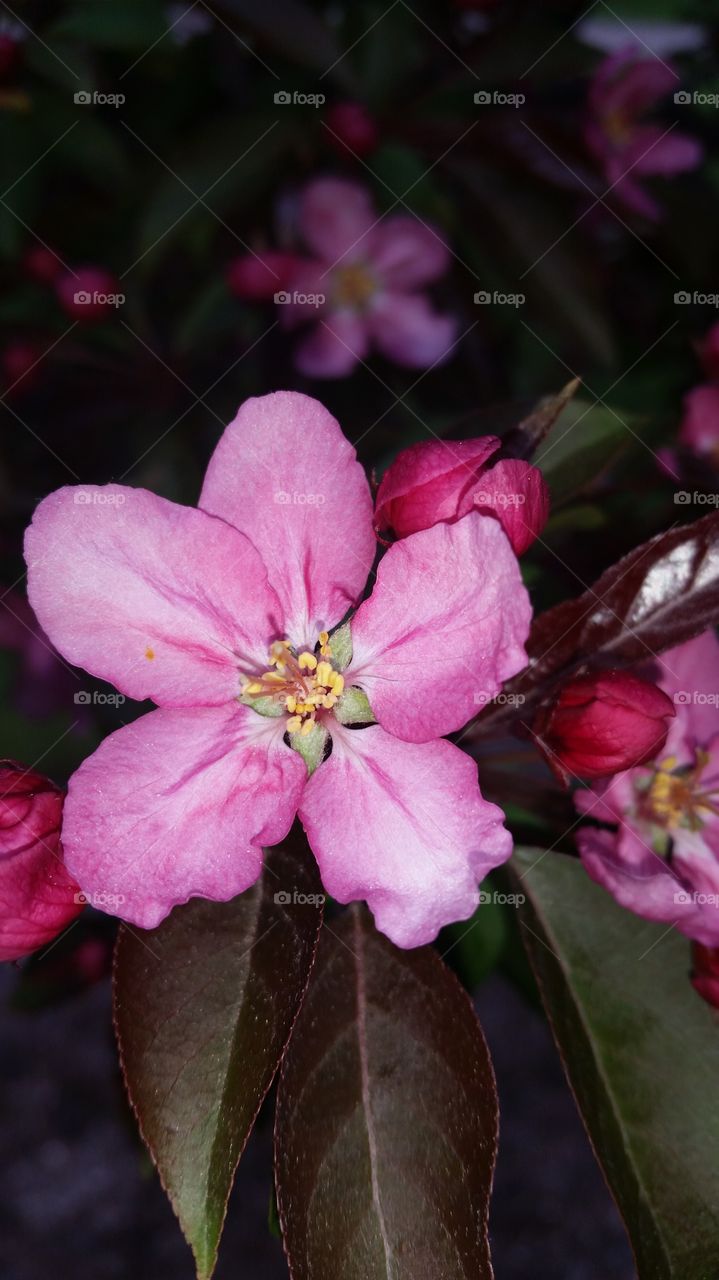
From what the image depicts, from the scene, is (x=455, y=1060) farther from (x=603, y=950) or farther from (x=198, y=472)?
(x=198, y=472)

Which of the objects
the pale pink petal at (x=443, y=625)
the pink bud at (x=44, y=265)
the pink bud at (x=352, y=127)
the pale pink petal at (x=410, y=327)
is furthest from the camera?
the pale pink petal at (x=410, y=327)

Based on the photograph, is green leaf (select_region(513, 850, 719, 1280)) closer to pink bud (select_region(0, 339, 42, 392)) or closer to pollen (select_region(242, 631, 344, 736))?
pollen (select_region(242, 631, 344, 736))

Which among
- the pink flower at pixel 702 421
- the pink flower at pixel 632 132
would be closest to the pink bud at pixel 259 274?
the pink flower at pixel 632 132

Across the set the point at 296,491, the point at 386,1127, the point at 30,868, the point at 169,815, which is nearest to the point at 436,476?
the point at 296,491

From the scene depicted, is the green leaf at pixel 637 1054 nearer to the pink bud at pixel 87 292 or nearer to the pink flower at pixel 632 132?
the pink flower at pixel 632 132

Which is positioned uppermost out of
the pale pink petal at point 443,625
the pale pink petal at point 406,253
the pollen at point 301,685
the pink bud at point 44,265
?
the pale pink petal at point 406,253

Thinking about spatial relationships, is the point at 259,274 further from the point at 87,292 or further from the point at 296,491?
the point at 296,491
